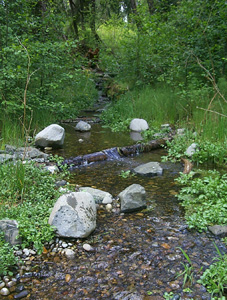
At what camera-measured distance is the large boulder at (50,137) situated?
21.7ft

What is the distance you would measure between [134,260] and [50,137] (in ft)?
14.3

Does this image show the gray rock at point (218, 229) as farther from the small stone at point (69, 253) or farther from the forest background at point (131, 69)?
the forest background at point (131, 69)

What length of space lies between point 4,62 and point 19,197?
3.49 m

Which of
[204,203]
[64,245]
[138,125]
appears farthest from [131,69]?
[64,245]

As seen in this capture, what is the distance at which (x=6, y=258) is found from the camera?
264cm

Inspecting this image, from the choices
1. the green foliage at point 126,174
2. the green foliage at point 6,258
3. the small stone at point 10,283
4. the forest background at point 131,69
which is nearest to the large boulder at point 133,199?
the green foliage at point 126,174

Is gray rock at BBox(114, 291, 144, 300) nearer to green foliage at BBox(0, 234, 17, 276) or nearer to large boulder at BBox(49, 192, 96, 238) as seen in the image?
large boulder at BBox(49, 192, 96, 238)

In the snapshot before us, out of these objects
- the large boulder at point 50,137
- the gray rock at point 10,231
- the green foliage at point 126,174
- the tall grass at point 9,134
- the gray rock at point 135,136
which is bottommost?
the green foliage at point 126,174

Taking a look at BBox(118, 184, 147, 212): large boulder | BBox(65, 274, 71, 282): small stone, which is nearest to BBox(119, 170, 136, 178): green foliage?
BBox(118, 184, 147, 212): large boulder

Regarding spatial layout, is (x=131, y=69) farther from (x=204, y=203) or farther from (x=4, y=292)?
(x=4, y=292)

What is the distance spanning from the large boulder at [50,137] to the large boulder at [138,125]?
9.00 ft

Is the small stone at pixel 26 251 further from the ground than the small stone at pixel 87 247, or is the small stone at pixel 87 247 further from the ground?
the small stone at pixel 26 251

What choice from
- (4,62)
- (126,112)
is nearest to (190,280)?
(4,62)

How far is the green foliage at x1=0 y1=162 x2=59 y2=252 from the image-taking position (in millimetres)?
3002
